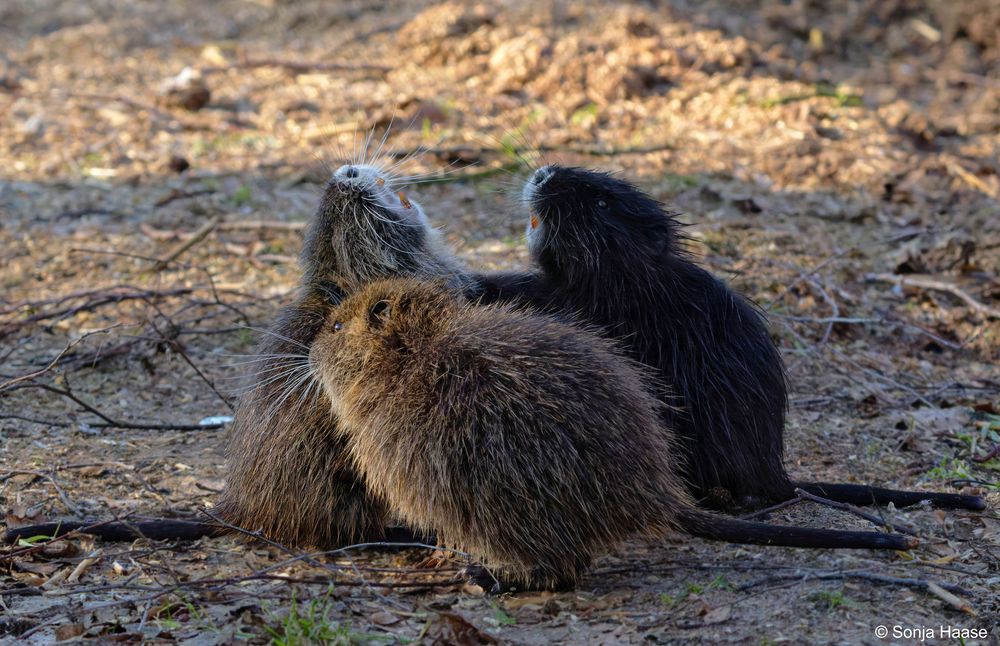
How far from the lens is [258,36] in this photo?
34.1 feet

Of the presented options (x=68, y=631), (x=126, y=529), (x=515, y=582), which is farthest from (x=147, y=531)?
(x=515, y=582)

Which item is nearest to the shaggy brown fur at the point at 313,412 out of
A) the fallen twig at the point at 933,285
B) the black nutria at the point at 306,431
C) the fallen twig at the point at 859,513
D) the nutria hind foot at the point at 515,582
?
the black nutria at the point at 306,431

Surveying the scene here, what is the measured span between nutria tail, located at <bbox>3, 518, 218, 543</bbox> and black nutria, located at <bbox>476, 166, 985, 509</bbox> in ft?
4.41

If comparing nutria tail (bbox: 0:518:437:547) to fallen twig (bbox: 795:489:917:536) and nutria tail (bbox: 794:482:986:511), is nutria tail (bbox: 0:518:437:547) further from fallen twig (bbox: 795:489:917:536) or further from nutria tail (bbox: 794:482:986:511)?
nutria tail (bbox: 794:482:986:511)

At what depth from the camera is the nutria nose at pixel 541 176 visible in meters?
4.15

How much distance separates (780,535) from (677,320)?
0.96m

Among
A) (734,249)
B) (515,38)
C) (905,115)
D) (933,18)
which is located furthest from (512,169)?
(933,18)

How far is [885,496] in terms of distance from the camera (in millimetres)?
3674

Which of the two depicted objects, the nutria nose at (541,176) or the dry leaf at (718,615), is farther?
the nutria nose at (541,176)

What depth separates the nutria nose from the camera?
163 inches

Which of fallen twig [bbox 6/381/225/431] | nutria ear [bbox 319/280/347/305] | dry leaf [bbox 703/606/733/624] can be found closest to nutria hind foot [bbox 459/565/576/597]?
dry leaf [bbox 703/606/733/624]

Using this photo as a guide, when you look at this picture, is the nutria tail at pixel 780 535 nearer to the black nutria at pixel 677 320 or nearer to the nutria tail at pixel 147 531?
the black nutria at pixel 677 320
